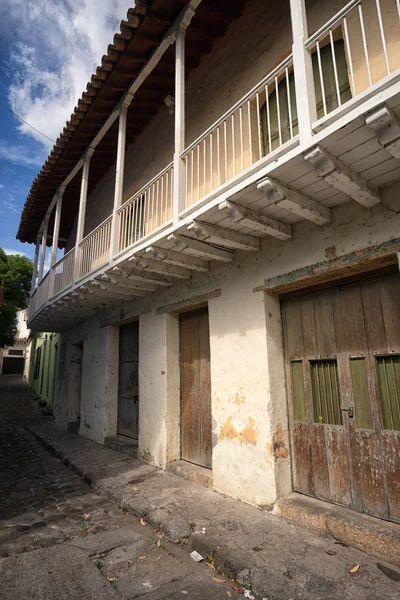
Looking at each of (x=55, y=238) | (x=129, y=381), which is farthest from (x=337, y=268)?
(x=55, y=238)

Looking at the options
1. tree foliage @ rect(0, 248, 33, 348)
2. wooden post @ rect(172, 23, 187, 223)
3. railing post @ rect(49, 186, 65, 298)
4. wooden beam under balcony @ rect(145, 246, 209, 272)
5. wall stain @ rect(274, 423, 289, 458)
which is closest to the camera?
wall stain @ rect(274, 423, 289, 458)

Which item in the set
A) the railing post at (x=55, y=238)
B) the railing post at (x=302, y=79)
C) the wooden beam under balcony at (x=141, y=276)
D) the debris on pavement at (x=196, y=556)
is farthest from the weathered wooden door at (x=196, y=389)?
the railing post at (x=55, y=238)

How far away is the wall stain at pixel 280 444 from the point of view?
3807mm

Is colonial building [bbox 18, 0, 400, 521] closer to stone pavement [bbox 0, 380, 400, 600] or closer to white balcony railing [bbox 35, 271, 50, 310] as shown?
stone pavement [bbox 0, 380, 400, 600]

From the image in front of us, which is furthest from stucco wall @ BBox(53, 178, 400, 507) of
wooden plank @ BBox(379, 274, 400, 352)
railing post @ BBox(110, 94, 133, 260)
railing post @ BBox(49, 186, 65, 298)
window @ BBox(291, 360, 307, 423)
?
railing post @ BBox(49, 186, 65, 298)

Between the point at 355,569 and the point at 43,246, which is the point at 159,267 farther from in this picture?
the point at 43,246

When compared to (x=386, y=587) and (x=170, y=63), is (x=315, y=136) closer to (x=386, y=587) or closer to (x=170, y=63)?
(x=386, y=587)

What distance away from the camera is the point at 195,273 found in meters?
5.36

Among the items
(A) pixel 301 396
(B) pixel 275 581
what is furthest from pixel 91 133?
(B) pixel 275 581

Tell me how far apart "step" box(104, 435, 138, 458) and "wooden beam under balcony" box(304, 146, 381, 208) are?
19.0 ft

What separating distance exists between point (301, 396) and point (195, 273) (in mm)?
2481

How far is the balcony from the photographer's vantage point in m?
2.43

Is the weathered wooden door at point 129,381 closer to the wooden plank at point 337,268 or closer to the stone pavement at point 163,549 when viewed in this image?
the stone pavement at point 163,549

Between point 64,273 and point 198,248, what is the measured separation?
175 inches
